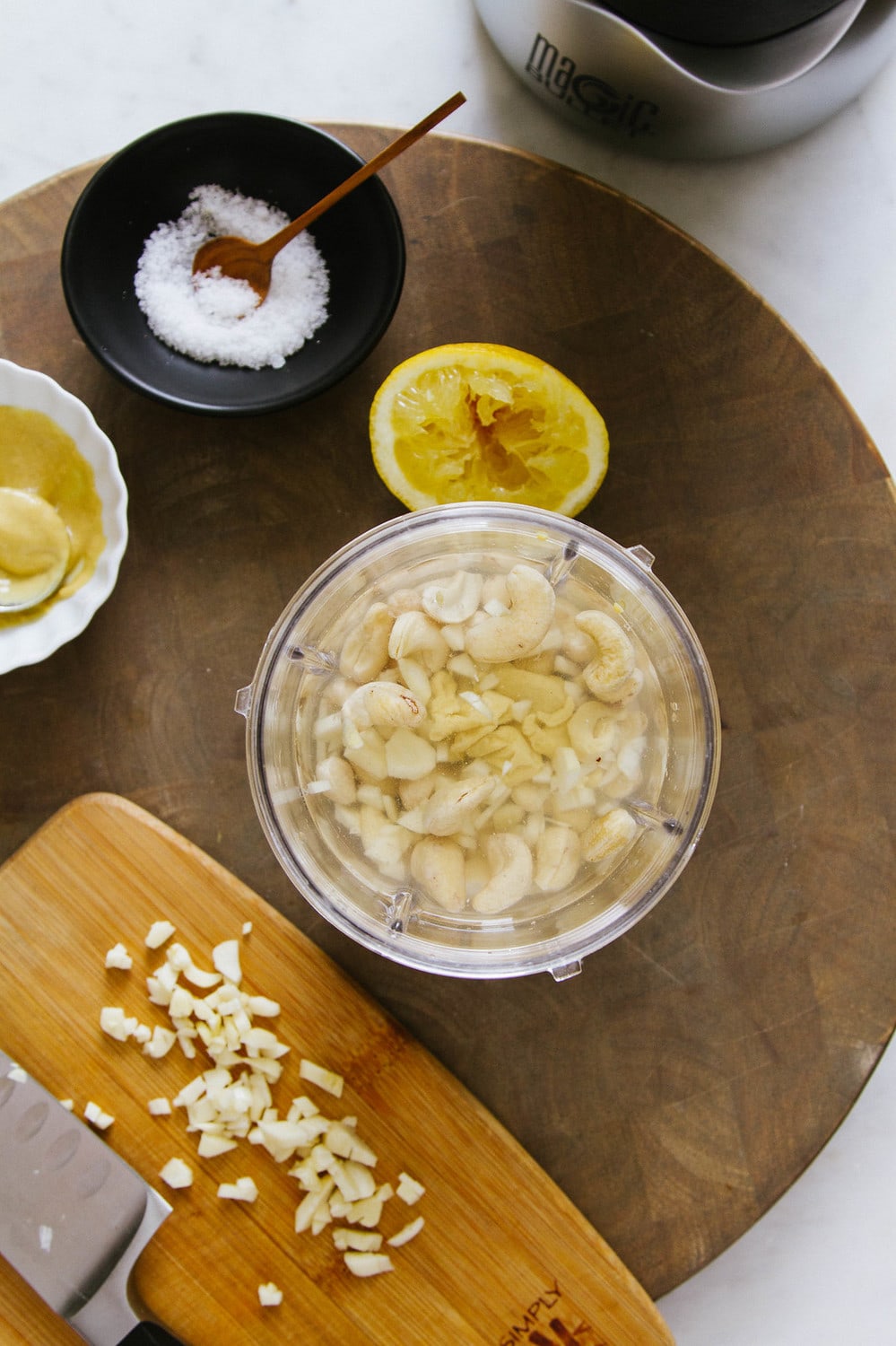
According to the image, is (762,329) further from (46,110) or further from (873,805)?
(46,110)

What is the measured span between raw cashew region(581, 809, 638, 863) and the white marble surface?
1.95ft

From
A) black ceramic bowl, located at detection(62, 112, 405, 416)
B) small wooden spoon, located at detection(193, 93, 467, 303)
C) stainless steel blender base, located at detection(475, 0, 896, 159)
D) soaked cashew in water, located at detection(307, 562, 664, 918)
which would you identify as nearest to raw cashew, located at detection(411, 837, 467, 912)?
soaked cashew in water, located at detection(307, 562, 664, 918)

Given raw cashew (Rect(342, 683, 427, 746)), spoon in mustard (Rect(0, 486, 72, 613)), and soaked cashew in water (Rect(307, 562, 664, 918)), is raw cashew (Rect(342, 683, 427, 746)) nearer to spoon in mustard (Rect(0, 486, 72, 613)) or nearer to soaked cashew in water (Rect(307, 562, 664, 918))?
soaked cashew in water (Rect(307, 562, 664, 918))

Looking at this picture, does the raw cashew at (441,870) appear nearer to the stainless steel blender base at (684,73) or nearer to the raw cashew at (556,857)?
the raw cashew at (556,857)

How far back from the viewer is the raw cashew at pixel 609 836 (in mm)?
871

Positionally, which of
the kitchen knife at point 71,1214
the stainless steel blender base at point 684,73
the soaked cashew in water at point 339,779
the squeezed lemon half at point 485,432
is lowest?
the kitchen knife at point 71,1214

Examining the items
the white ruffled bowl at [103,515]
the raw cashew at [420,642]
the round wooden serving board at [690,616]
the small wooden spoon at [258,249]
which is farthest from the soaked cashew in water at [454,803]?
the small wooden spoon at [258,249]

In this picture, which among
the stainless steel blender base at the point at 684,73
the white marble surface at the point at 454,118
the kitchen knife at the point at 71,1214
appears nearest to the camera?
the stainless steel blender base at the point at 684,73

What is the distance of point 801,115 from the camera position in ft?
3.32

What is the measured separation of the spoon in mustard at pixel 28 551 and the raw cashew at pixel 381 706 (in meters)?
0.33

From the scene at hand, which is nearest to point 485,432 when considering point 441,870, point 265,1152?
point 441,870

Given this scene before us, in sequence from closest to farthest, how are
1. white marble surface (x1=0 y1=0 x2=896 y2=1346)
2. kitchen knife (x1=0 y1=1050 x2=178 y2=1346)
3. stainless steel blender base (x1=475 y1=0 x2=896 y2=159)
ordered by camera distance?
stainless steel blender base (x1=475 y1=0 x2=896 y2=159) → kitchen knife (x1=0 y1=1050 x2=178 y2=1346) → white marble surface (x1=0 y1=0 x2=896 y2=1346)

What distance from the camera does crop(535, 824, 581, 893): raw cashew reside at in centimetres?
88

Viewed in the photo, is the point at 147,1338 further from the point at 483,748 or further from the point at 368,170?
the point at 368,170
